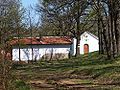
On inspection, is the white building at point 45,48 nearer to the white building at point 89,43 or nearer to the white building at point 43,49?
the white building at point 43,49

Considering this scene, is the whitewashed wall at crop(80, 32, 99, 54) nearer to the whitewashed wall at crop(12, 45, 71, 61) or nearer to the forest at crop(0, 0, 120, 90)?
the forest at crop(0, 0, 120, 90)

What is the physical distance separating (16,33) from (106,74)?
2965 centimetres

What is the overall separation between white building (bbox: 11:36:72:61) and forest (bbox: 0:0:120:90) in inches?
62.5

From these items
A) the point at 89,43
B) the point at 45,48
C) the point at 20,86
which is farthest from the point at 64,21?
the point at 20,86

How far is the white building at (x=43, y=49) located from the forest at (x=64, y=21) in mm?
1587

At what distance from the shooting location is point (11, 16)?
174 ft

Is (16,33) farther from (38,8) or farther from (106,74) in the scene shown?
(106,74)

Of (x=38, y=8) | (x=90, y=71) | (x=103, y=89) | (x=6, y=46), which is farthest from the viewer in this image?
(x=38, y=8)

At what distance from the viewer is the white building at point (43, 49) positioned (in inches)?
2680

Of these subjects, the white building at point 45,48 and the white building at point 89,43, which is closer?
the white building at point 45,48

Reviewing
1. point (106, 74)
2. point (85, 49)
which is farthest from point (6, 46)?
point (85, 49)

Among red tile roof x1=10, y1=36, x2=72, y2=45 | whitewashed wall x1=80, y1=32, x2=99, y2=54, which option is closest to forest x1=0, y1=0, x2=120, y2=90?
red tile roof x1=10, y1=36, x2=72, y2=45

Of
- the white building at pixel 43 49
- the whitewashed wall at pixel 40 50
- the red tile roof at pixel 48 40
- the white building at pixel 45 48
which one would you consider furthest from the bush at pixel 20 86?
the red tile roof at pixel 48 40

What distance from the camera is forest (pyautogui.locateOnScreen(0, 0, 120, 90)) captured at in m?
35.9
